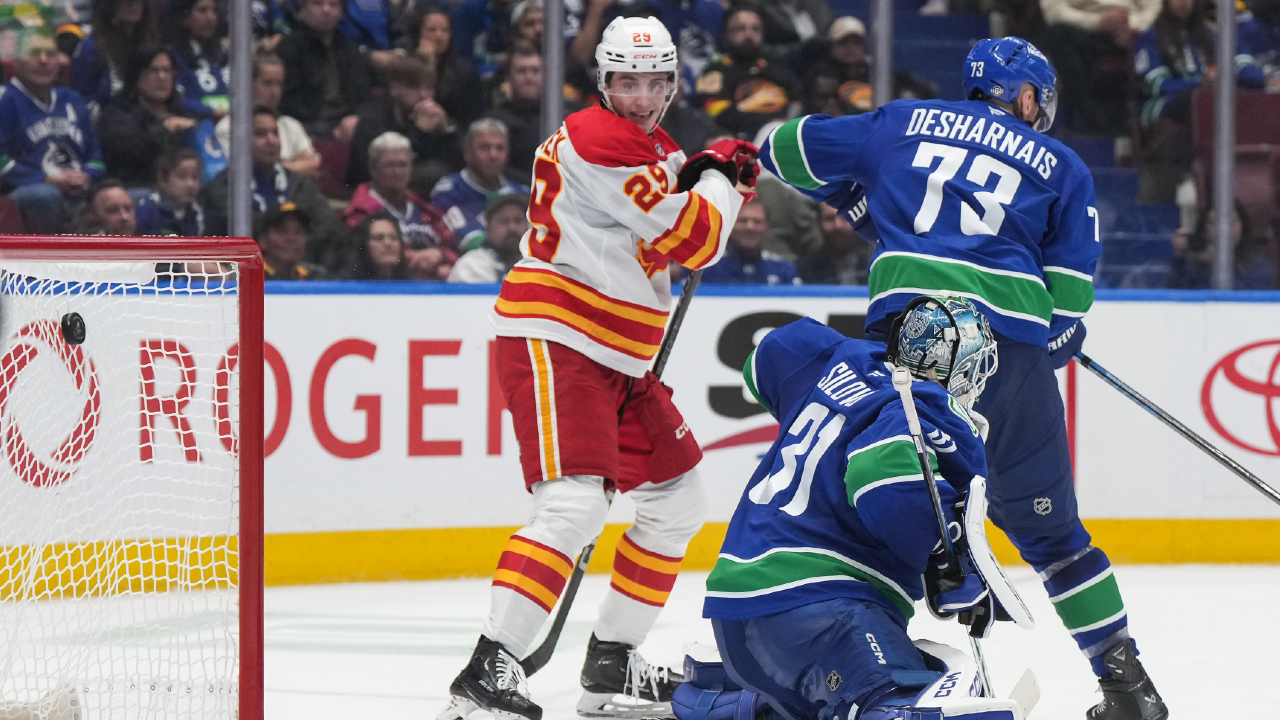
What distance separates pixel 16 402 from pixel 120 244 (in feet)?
3.27

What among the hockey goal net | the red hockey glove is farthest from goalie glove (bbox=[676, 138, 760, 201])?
the hockey goal net

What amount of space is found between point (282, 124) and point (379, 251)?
19.0 inches

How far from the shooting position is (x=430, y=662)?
354 cm

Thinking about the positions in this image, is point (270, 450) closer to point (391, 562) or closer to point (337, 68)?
point (391, 562)

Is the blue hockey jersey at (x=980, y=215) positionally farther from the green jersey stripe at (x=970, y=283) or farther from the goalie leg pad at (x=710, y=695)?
the goalie leg pad at (x=710, y=695)

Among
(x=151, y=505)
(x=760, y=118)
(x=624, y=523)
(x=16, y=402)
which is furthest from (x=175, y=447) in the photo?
(x=760, y=118)

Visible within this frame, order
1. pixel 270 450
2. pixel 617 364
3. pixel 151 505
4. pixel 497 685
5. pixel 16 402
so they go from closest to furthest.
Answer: pixel 497 685
pixel 617 364
pixel 16 402
pixel 151 505
pixel 270 450

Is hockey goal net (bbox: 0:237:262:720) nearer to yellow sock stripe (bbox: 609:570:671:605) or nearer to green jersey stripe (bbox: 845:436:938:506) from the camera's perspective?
yellow sock stripe (bbox: 609:570:671:605)

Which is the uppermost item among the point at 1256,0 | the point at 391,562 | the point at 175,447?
the point at 1256,0

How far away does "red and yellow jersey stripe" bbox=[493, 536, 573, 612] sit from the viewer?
271cm

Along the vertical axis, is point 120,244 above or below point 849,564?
above

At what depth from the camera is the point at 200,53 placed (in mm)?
4684

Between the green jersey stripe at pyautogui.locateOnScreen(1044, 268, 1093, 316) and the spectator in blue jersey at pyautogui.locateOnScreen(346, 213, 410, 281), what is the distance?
92.9 inches

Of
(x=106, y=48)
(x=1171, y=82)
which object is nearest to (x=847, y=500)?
(x=106, y=48)
